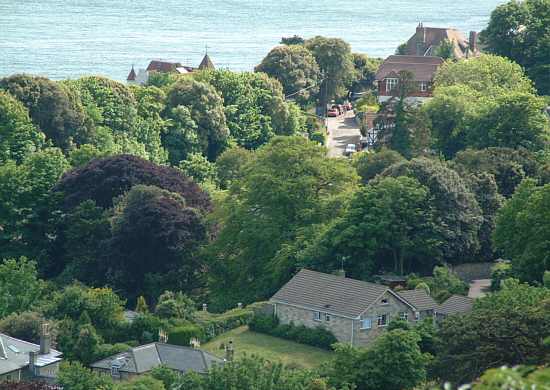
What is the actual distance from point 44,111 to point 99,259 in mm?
20449

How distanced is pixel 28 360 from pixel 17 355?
41 cm

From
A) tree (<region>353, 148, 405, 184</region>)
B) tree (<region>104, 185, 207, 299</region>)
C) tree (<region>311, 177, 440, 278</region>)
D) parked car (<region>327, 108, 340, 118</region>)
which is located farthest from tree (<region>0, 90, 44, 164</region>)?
parked car (<region>327, 108, 340, 118</region>)

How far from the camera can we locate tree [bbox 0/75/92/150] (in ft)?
221

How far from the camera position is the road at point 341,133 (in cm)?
7419

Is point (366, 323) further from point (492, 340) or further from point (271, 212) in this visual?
point (271, 212)

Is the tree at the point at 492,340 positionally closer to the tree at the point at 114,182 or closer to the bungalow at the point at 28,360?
the bungalow at the point at 28,360

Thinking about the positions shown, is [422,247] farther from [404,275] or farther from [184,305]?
[184,305]

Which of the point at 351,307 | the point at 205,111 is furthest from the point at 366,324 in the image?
the point at 205,111

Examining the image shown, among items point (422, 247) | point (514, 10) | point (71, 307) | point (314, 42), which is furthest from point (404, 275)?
point (314, 42)

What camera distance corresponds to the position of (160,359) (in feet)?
118

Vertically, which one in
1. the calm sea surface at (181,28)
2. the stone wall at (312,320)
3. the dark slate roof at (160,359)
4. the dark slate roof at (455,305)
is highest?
the dark slate roof at (455,305)

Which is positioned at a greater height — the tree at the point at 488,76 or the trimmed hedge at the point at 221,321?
the tree at the point at 488,76

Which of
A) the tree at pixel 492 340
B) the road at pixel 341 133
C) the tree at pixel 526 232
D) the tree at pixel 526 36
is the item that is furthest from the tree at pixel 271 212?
the tree at pixel 526 36

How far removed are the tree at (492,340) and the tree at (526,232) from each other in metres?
6.41
